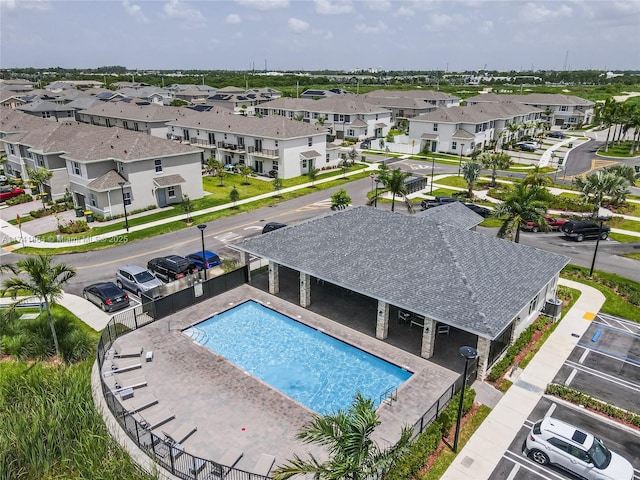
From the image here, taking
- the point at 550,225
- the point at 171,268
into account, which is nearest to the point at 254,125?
the point at 171,268

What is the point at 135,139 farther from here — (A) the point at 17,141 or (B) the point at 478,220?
(B) the point at 478,220

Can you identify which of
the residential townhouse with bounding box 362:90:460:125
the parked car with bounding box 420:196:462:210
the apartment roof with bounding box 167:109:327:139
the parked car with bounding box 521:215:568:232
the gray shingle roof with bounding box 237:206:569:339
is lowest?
the parked car with bounding box 521:215:568:232

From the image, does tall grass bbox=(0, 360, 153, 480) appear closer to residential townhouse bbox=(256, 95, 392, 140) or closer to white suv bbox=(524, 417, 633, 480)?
white suv bbox=(524, 417, 633, 480)

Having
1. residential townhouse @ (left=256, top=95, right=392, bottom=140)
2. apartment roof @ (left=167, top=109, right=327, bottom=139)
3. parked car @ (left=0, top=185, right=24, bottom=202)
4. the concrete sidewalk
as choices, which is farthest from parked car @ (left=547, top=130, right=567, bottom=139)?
parked car @ (left=0, top=185, right=24, bottom=202)

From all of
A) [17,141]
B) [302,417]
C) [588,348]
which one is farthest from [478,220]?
[17,141]

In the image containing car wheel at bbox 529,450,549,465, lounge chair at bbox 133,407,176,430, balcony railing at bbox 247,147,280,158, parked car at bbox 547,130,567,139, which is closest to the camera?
car wheel at bbox 529,450,549,465

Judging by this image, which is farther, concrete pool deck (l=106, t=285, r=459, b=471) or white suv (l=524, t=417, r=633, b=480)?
concrete pool deck (l=106, t=285, r=459, b=471)

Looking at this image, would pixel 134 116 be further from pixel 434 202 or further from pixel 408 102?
pixel 408 102
